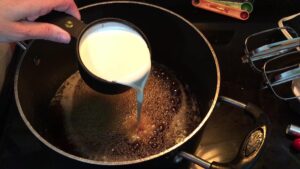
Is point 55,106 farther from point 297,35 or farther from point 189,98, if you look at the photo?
point 297,35

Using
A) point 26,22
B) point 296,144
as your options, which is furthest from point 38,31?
point 296,144

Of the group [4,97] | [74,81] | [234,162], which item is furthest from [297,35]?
[4,97]

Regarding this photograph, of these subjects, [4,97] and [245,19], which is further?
[245,19]

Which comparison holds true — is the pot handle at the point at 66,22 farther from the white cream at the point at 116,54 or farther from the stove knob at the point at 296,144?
the stove knob at the point at 296,144

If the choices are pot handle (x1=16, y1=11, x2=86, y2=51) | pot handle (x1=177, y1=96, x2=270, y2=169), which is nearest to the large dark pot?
pot handle (x1=177, y1=96, x2=270, y2=169)

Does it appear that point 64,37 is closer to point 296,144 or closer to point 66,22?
point 66,22

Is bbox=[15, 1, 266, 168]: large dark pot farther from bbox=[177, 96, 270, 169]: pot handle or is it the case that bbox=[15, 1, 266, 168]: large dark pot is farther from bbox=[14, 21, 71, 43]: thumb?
bbox=[14, 21, 71, 43]: thumb
